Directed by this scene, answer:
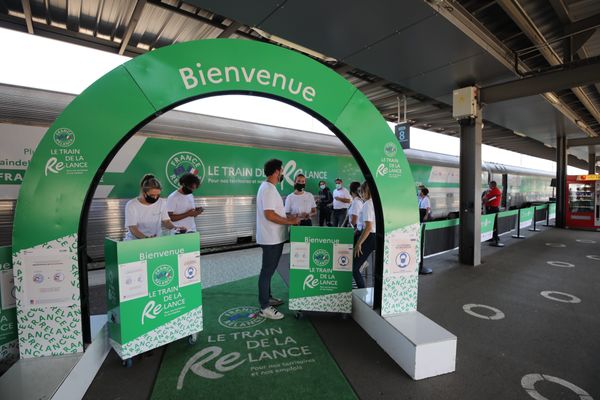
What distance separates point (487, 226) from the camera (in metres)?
6.61

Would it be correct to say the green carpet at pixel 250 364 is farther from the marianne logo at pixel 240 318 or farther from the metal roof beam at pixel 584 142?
the metal roof beam at pixel 584 142

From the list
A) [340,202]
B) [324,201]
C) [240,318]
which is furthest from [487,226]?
[240,318]

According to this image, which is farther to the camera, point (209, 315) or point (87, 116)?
point (209, 315)

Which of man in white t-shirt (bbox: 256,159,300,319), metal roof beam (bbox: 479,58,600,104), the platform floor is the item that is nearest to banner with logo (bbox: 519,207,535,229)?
the platform floor

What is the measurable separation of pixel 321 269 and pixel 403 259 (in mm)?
874

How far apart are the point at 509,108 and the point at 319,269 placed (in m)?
6.32

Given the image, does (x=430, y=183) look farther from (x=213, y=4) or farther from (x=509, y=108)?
(x=213, y=4)

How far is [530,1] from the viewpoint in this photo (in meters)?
3.60

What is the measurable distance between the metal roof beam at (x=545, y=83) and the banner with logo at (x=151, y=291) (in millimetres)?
5522

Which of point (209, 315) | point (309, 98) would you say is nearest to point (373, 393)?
point (209, 315)

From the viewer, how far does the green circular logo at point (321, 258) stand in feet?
10.2

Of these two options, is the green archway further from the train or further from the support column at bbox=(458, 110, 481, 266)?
the support column at bbox=(458, 110, 481, 266)

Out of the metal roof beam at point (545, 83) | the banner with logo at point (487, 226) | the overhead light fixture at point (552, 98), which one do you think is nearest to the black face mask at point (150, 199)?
the metal roof beam at point (545, 83)

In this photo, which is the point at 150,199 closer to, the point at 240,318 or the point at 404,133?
the point at 240,318
